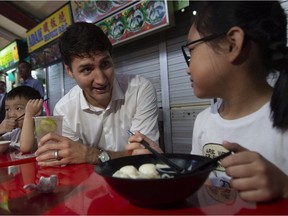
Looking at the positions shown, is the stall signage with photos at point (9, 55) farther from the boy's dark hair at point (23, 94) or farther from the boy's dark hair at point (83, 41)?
the boy's dark hair at point (83, 41)

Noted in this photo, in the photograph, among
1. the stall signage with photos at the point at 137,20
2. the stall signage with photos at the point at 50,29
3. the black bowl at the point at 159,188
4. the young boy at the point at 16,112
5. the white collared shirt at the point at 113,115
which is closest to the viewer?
the black bowl at the point at 159,188

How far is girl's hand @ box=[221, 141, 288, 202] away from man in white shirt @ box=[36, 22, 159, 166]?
3.87 feet

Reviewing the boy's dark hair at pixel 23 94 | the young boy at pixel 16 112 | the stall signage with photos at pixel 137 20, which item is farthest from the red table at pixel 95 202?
the stall signage with photos at pixel 137 20

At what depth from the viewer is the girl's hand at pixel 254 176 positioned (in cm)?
60

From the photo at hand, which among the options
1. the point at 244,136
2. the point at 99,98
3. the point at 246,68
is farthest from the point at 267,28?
the point at 99,98

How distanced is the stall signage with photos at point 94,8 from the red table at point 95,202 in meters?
2.70

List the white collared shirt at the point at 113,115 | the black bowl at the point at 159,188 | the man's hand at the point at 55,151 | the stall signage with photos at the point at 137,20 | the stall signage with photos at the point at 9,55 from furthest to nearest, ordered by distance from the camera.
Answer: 1. the stall signage with photos at the point at 9,55
2. the stall signage with photos at the point at 137,20
3. the white collared shirt at the point at 113,115
4. the man's hand at the point at 55,151
5. the black bowl at the point at 159,188

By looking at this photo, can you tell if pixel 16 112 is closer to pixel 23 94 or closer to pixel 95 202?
pixel 23 94

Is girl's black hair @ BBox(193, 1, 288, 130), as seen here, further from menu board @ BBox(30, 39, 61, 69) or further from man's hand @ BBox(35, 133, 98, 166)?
menu board @ BBox(30, 39, 61, 69)

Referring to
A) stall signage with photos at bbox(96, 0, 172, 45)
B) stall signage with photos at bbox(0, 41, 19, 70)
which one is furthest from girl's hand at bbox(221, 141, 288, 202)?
stall signage with photos at bbox(0, 41, 19, 70)

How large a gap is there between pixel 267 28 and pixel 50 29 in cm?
478

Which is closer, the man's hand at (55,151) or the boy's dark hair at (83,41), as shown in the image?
the man's hand at (55,151)

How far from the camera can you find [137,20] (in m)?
3.10

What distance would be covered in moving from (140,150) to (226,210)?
1.41 ft
